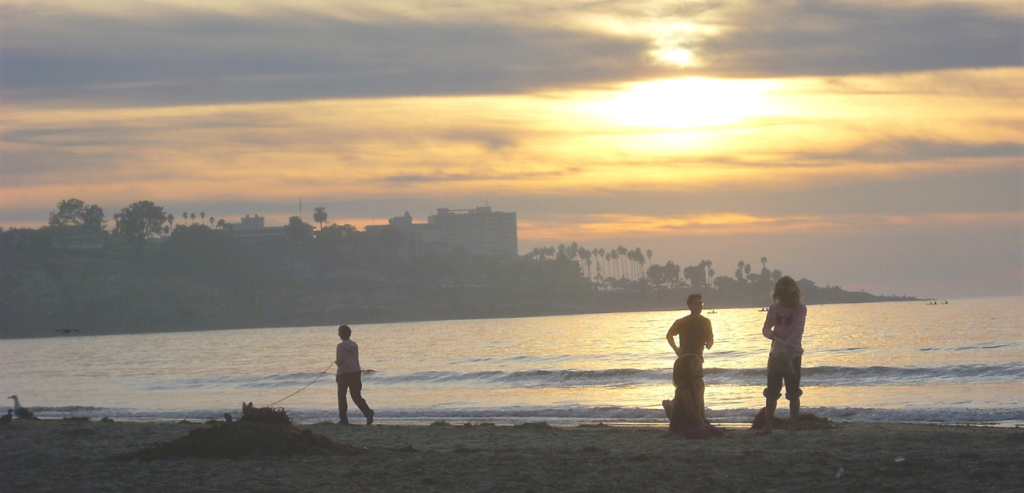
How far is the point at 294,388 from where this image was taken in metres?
34.0

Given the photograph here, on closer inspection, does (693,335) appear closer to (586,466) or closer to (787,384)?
(787,384)

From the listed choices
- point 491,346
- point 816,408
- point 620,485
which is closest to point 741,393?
point 816,408

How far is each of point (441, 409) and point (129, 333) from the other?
16084cm

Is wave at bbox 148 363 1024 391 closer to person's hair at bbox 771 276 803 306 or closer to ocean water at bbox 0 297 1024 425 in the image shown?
ocean water at bbox 0 297 1024 425

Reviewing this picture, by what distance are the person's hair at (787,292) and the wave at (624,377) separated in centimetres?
1793

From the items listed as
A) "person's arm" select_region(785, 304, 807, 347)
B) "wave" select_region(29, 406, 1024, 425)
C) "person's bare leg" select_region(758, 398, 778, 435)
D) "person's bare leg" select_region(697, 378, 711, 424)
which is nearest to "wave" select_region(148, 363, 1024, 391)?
"wave" select_region(29, 406, 1024, 425)

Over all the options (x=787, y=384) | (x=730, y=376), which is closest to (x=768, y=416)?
(x=787, y=384)

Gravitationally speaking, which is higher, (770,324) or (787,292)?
(787,292)

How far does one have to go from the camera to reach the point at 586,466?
385 inches

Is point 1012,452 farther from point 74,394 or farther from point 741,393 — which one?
point 74,394

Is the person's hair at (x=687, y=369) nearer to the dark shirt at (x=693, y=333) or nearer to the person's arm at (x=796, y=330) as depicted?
the dark shirt at (x=693, y=333)

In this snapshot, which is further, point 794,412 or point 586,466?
point 794,412

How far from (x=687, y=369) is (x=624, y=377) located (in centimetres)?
2258

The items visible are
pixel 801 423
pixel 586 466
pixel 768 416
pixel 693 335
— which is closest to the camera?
pixel 586 466
